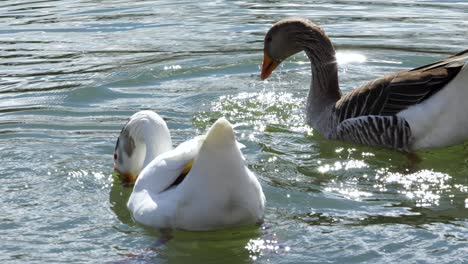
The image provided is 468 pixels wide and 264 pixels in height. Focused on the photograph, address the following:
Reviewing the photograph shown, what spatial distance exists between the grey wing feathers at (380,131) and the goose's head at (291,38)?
43.9 inches

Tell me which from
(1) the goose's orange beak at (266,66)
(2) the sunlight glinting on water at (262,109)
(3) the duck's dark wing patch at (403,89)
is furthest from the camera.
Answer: (1) the goose's orange beak at (266,66)

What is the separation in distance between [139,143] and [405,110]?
2291mm

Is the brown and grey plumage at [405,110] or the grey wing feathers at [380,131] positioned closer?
the brown and grey plumage at [405,110]

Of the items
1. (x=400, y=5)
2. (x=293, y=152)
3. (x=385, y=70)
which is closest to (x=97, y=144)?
(x=293, y=152)

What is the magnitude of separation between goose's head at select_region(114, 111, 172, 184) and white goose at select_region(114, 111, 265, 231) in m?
0.71

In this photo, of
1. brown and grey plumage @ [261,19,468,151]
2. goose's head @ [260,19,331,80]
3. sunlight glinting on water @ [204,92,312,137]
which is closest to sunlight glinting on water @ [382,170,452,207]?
brown and grey plumage @ [261,19,468,151]

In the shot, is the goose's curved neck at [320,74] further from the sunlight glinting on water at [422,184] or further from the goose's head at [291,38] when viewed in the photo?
the sunlight glinting on water at [422,184]

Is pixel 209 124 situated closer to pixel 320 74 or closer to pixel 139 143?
pixel 320 74

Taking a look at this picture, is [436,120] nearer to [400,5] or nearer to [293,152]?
[293,152]

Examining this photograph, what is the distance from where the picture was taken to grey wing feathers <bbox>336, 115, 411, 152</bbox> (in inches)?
333

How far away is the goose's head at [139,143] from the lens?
294 inches

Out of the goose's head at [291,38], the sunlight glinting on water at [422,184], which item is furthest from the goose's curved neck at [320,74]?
the sunlight glinting on water at [422,184]

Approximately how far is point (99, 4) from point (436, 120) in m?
7.87

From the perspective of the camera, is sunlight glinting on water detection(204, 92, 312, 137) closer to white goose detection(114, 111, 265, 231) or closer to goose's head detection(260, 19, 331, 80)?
goose's head detection(260, 19, 331, 80)
